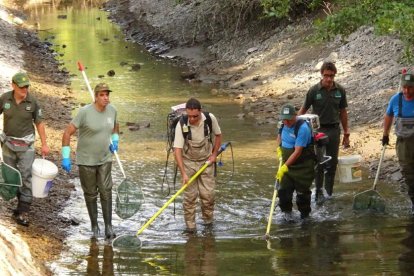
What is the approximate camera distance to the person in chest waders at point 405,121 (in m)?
10.7

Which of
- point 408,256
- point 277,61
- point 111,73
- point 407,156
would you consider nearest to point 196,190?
point 407,156

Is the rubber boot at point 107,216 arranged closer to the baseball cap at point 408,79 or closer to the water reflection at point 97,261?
the water reflection at point 97,261

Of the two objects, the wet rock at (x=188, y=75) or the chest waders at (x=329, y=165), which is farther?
the wet rock at (x=188, y=75)

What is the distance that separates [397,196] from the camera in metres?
12.4

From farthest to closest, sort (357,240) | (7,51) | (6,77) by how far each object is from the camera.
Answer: (7,51) < (6,77) < (357,240)

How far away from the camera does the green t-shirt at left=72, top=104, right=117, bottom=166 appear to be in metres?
9.84

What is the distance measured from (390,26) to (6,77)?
13.1 meters

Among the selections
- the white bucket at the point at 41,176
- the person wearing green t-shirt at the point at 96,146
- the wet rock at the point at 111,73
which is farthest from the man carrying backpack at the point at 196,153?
the wet rock at the point at 111,73

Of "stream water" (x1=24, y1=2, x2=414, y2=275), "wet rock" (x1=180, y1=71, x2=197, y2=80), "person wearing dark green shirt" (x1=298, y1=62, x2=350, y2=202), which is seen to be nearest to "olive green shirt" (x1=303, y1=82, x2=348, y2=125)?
"person wearing dark green shirt" (x1=298, y1=62, x2=350, y2=202)

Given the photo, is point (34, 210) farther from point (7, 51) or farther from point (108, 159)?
point (7, 51)

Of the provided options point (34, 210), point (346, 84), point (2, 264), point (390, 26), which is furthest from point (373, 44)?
point (2, 264)

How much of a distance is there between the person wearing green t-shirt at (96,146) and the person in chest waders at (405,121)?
3.69m

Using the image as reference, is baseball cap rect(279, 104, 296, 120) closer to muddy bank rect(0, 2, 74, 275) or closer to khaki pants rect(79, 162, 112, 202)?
khaki pants rect(79, 162, 112, 202)

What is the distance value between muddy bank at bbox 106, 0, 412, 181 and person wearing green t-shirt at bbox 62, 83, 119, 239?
5272mm
